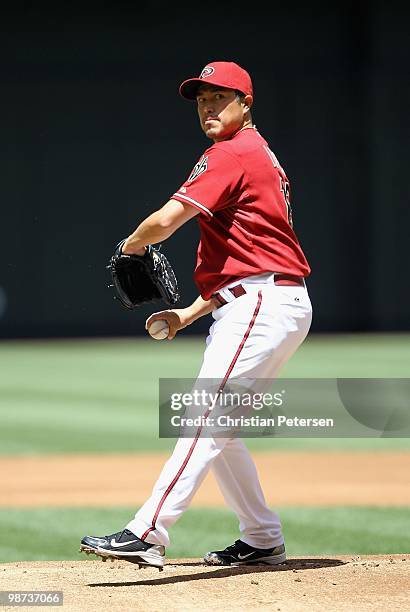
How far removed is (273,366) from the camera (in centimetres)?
444

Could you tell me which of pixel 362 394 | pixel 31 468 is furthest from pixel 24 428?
pixel 362 394

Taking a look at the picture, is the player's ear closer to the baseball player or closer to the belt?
the baseball player

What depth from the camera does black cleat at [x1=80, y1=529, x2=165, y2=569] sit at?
13.5 feet

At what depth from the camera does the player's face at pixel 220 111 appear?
4.49 metres

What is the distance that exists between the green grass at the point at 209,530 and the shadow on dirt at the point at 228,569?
0.56m

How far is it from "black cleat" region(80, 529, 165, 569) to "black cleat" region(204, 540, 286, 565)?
618mm

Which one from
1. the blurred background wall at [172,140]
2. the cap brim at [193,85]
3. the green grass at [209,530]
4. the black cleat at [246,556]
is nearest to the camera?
the cap brim at [193,85]

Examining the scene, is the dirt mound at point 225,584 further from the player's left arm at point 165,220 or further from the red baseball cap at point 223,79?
the red baseball cap at point 223,79

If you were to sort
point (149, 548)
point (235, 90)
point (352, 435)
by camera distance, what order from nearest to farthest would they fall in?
point (149, 548) < point (235, 90) < point (352, 435)

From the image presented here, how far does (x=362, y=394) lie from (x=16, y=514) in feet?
21.6

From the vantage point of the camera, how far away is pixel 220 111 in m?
4.50

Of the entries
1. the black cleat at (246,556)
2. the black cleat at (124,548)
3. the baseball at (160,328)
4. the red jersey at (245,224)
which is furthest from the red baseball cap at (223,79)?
the black cleat at (246,556)

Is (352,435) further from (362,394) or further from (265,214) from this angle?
Answer: (265,214)

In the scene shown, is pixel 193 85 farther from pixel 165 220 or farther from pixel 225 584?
pixel 225 584
